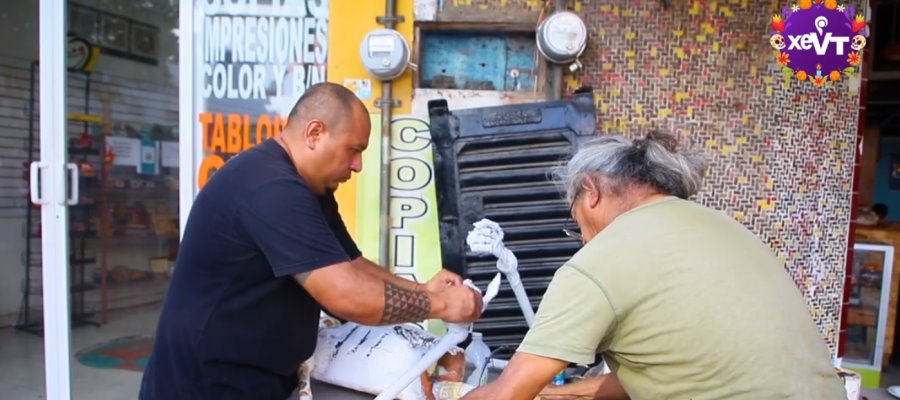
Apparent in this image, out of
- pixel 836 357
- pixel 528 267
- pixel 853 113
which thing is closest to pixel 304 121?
pixel 528 267

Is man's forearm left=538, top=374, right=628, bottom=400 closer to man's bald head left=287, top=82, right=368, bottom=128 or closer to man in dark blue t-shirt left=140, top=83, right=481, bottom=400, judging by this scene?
man in dark blue t-shirt left=140, top=83, right=481, bottom=400

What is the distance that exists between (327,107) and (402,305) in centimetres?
70

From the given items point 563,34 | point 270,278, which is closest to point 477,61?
point 563,34

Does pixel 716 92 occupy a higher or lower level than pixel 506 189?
higher

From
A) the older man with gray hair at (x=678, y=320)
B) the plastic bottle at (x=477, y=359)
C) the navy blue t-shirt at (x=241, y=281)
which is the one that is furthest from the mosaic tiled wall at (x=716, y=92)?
the navy blue t-shirt at (x=241, y=281)

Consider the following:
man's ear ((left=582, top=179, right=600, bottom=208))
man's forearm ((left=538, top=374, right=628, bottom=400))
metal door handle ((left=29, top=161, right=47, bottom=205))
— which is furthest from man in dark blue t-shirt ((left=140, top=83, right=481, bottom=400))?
metal door handle ((left=29, top=161, right=47, bottom=205))

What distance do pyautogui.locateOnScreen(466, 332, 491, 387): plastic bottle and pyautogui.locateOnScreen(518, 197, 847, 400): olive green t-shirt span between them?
867mm

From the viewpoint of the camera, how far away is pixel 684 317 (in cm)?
132

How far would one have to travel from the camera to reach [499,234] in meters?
2.38

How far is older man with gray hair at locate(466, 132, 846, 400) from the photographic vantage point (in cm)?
131

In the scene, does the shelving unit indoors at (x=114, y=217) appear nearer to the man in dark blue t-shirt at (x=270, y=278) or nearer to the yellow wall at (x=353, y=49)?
the yellow wall at (x=353, y=49)

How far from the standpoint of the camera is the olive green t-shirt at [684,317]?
1312mm

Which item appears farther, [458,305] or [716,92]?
[716,92]

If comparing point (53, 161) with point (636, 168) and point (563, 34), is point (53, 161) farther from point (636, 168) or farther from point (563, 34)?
point (636, 168)
